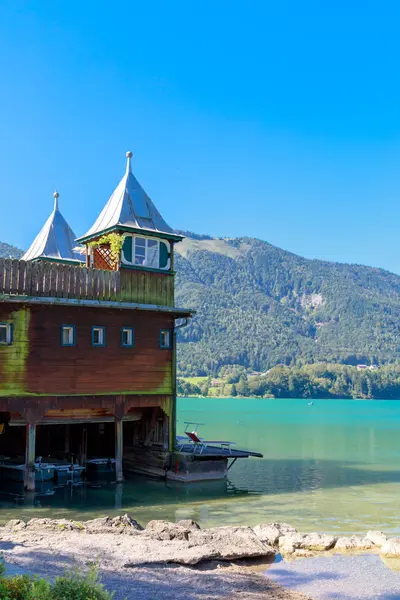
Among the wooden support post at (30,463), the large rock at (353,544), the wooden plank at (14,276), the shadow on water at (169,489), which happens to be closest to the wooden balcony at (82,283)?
the wooden plank at (14,276)

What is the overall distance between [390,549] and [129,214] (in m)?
17.1

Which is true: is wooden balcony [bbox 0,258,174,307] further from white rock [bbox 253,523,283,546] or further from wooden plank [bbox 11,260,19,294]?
white rock [bbox 253,523,283,546]

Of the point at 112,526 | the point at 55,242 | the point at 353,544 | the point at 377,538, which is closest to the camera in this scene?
the point at 353,544

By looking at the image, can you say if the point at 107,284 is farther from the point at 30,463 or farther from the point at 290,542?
the point at 290,542

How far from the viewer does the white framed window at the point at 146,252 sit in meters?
28.0

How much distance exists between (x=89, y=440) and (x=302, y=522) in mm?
14367

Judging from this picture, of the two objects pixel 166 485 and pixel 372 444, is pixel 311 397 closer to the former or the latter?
pixel 372 444

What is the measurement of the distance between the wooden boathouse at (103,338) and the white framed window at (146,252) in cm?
4

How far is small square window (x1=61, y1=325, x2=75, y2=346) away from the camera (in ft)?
82.7

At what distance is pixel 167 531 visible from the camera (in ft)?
56.2

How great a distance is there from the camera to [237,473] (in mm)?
32812

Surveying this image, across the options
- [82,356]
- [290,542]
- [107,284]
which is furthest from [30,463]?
[290,542]

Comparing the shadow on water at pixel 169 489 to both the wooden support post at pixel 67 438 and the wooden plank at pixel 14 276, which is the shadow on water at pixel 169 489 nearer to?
the wooden support post at pixel 67 438

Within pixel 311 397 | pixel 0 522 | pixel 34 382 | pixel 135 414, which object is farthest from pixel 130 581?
pixel 311 397
